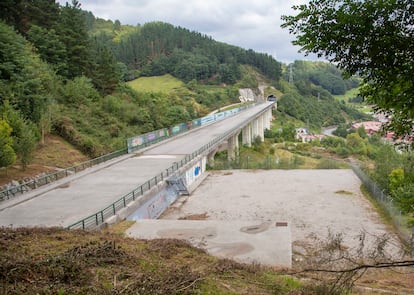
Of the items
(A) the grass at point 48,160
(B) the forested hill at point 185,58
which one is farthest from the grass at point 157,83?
(A) the grass at point 48,160

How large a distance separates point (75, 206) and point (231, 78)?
140757 mm

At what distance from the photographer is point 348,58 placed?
18.3ft

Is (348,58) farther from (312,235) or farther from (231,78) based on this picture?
(231,78)

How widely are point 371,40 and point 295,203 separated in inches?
972

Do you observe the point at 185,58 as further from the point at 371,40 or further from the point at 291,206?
the point at 371,40

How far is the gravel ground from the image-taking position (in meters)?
22.4

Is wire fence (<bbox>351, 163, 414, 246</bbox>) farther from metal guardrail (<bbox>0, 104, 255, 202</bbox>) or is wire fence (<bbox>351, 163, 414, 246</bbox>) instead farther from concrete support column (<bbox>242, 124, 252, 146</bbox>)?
concrete support column (<bbox>242, 124, 252, 146</bbox>)

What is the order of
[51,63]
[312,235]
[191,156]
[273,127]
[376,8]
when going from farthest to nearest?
[273,127] → [51,63] → [191,156] → [312,235] → [376,8]

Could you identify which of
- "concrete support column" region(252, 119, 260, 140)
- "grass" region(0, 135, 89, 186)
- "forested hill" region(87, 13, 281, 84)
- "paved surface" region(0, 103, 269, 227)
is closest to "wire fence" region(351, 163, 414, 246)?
"paved surface" region(0, 103, 269, 227)

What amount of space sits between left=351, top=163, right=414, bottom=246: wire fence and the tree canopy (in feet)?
34.4

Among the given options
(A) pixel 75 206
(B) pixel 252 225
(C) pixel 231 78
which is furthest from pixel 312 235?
(C) pixel 231 78

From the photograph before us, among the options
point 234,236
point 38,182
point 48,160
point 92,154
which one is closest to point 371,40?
point 234,236

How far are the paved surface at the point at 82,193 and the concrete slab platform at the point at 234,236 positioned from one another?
3163 mm

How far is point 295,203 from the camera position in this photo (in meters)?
28.8
